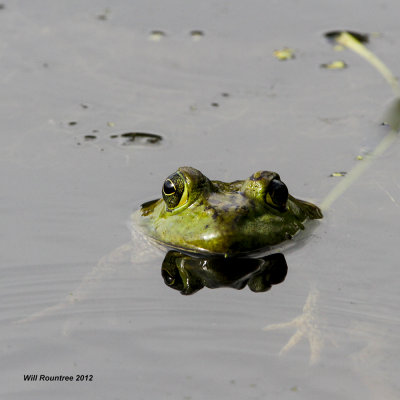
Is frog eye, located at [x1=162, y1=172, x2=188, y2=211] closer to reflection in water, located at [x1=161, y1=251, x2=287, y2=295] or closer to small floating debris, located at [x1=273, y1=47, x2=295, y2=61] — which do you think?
reflection in water, located at [x1=161, y1=251, x2=287, y2=295]

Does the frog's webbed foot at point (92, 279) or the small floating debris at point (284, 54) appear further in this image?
the small floating debris at point (284, 54)

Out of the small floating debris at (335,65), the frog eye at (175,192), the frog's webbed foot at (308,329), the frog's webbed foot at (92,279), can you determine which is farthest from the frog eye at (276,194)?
the small floating debris at (335,65)

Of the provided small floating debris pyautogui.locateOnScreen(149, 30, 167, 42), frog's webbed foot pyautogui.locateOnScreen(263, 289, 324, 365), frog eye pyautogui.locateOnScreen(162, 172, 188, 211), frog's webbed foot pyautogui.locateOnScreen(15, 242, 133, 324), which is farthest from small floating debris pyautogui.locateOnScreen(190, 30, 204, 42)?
frog's webbed foot pyautogui.locateOnScreen(263, 289, 324, 365)

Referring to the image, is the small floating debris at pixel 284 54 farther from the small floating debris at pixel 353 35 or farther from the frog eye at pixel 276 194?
the frog eye at pixel 276 194

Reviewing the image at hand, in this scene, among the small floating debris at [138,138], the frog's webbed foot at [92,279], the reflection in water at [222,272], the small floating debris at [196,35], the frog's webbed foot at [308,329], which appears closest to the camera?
the frog's webbed foot at [308,329]

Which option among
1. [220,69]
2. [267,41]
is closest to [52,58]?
[220,69]

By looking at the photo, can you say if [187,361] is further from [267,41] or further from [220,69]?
[267,41]
